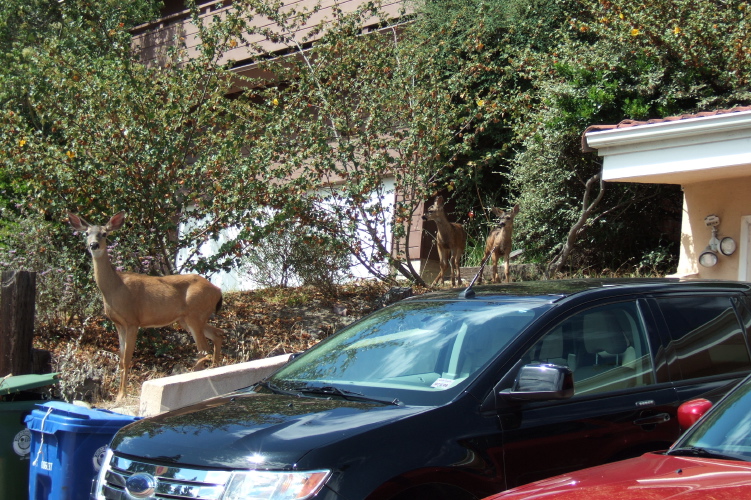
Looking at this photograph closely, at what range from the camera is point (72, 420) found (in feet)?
17.4

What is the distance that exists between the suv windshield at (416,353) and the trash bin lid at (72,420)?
47.1 inches

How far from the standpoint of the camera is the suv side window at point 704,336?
4.94 metres

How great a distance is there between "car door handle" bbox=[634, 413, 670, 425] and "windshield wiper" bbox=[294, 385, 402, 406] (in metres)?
1.44

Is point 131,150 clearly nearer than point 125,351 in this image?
No

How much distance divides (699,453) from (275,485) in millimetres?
1867

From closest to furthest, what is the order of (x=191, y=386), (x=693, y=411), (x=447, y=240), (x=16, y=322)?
(x=693, y=411) → (x=191, y=386) → (x=16, y=322) → (x=447, y=240)

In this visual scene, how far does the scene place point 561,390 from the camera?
13.2ft

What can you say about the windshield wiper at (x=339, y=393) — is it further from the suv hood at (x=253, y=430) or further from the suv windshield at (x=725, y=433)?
the suv windshield at (x=725, y=433)

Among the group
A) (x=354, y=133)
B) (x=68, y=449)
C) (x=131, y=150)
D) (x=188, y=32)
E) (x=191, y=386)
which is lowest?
(x=191, y=386)

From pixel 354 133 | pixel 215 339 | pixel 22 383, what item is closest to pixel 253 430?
pixel 22 383

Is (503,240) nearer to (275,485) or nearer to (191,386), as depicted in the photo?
(191,386)

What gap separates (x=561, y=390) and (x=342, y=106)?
30.2 ft

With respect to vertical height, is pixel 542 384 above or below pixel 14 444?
above

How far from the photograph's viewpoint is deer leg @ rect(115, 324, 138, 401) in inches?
373
